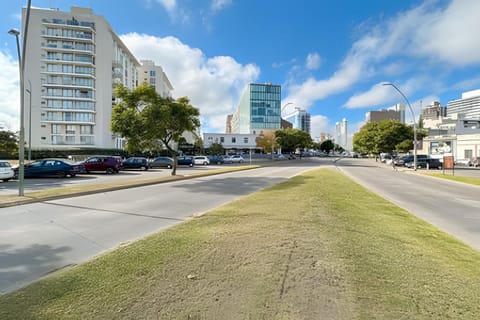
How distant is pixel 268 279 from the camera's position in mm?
3543

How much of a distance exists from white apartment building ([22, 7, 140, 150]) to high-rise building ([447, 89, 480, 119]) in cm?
12814

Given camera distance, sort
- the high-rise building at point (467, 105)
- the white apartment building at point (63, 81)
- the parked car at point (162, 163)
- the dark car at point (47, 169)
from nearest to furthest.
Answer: the dark car at point (47, 169), the parked car at point (162, 163), the white apartment building at point (63, 81), the high-rise building at point (467, 105)

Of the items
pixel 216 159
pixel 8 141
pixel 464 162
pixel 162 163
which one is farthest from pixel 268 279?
pixel 464 162

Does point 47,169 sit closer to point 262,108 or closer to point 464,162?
point 464,162

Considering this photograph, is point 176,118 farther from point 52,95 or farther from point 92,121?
point 52,95

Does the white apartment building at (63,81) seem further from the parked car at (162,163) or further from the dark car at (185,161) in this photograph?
the parked car at (162,163)

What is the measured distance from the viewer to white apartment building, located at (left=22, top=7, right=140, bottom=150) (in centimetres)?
5719

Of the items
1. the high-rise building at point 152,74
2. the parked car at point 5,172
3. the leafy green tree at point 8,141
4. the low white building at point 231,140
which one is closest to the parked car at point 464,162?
the low white building at point 231,140

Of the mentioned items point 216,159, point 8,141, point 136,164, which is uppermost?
point 8,141

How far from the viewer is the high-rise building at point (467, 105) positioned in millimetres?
117125

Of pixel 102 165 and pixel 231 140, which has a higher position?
pixel 231 140

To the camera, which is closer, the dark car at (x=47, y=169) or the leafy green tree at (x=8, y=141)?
the dark car at (x=47, y=169)

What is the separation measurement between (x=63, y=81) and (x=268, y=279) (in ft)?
→ 225

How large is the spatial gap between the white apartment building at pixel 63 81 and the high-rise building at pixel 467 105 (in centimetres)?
12814
